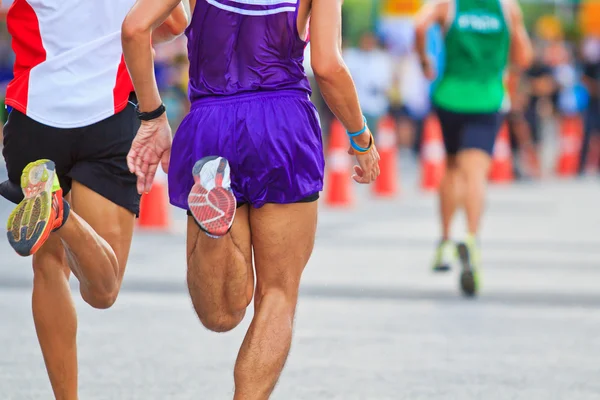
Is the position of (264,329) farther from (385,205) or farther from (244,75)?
(385,205)

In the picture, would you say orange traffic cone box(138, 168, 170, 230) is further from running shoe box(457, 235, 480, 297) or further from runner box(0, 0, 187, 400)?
runner box(0, 0, 187, 400)

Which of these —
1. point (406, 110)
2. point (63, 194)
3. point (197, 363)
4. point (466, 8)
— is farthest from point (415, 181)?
point (63, 194)

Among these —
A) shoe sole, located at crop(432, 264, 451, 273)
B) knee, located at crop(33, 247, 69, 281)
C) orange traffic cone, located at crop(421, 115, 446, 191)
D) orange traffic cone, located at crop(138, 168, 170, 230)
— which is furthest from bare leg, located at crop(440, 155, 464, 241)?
orange traffic cone, located at crop(421, 115, 446, 191)

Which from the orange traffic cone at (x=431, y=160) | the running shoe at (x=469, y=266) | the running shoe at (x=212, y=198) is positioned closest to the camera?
the running shoe at (x=212, y=198)

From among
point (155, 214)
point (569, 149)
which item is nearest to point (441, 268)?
point (155, 214)

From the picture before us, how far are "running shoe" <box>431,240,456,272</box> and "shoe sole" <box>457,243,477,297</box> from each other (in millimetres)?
702

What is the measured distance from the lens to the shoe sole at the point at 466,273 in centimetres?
845

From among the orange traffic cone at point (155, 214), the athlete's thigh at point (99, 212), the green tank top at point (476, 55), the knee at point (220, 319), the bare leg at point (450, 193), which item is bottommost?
the orange traffic cone at point (155, 214)

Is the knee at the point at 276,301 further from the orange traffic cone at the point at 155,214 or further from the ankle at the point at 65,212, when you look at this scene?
the orange traffic cone at the point at 155,214

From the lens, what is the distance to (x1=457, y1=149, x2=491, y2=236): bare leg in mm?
8742

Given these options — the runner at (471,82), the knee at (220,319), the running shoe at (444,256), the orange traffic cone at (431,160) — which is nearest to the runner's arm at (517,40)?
→ the runner at (471,82)

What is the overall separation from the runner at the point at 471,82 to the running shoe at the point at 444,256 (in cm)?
25

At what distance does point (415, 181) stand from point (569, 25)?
1231 inches

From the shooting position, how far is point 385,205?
1631 cm
